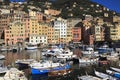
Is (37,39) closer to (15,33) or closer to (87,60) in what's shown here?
(15,33)

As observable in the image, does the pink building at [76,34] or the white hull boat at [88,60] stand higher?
the pink building at [76,34]

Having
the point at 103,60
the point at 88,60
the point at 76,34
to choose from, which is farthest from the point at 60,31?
the point at 88,60

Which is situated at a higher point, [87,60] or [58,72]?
[87,60]

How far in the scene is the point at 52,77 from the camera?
34.2 metres

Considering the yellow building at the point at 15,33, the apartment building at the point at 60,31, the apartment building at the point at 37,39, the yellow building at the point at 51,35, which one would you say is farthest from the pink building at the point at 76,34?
the yellow building at the point at 15,33

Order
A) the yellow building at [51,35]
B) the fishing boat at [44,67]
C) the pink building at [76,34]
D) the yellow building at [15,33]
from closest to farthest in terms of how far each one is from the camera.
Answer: the fishing boat at [44,67] < the yellow building at [15,33] < the yellow building at [51,35] < the pink building at [76,34]

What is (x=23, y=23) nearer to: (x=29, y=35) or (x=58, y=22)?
(x=29, y=35)

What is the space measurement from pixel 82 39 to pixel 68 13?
157 feet

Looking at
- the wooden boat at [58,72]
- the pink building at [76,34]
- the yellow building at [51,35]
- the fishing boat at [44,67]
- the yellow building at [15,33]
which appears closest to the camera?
the wooden boat at [58,72]

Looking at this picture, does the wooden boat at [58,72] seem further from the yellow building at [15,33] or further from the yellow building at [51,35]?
the yellow building at [51,35]

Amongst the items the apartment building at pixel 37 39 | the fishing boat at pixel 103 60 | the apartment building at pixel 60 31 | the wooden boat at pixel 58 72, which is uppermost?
the apartment building at pixel 60 31

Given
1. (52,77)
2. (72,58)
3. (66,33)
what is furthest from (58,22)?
(52,77)

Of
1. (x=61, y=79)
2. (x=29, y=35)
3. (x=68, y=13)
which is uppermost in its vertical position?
(x=68, y=13)

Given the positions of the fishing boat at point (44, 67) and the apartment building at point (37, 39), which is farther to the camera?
the apartment building at point (37, 39)
